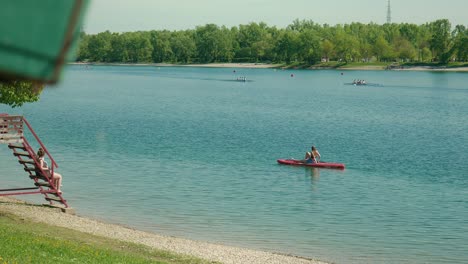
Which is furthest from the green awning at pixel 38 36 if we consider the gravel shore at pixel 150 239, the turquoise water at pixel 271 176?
the gravel shore at pixel 150 239

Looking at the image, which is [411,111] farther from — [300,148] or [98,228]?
[98,228]

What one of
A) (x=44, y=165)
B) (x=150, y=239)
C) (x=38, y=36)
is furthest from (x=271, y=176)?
(x=38, y=36)

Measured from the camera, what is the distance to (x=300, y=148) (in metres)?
72.1

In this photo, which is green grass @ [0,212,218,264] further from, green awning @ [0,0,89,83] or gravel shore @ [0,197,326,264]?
green awning @ [0,0,89,83]

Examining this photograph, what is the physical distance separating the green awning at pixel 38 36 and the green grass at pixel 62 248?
48.4 feet

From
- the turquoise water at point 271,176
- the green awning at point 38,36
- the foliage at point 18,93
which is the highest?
the green awning at point 38,36

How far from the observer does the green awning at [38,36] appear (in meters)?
2.51

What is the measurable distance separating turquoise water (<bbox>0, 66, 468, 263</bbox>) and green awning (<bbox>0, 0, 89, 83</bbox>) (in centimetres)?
11

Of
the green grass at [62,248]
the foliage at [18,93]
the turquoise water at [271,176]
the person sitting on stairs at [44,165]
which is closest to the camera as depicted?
the green grass at [62,248]

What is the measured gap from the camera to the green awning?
2514 mm

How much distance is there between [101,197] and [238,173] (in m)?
14.1

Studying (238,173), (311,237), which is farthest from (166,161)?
(311,237)

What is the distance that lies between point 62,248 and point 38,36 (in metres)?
19.2

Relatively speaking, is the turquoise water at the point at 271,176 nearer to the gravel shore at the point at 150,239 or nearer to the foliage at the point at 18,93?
the gravel shore at the point at 150,239
